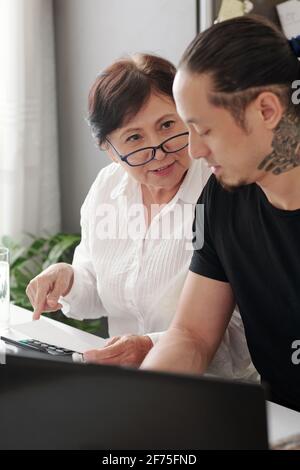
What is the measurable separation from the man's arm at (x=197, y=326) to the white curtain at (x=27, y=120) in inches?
69.8

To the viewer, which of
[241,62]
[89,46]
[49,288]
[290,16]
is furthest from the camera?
[89,46]

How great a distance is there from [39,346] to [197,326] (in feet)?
1.18

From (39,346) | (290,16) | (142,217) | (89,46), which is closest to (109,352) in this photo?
(39,346)

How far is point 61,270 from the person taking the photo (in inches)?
79.2

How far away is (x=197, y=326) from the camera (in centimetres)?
161

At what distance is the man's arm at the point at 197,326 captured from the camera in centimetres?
152

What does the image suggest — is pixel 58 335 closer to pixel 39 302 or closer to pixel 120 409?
pixel 39 302

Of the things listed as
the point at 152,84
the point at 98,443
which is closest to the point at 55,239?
the point at 152,84

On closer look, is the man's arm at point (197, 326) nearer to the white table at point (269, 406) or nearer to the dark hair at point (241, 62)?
the white table at point (269, 406)

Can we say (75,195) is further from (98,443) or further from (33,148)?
(98,443)
